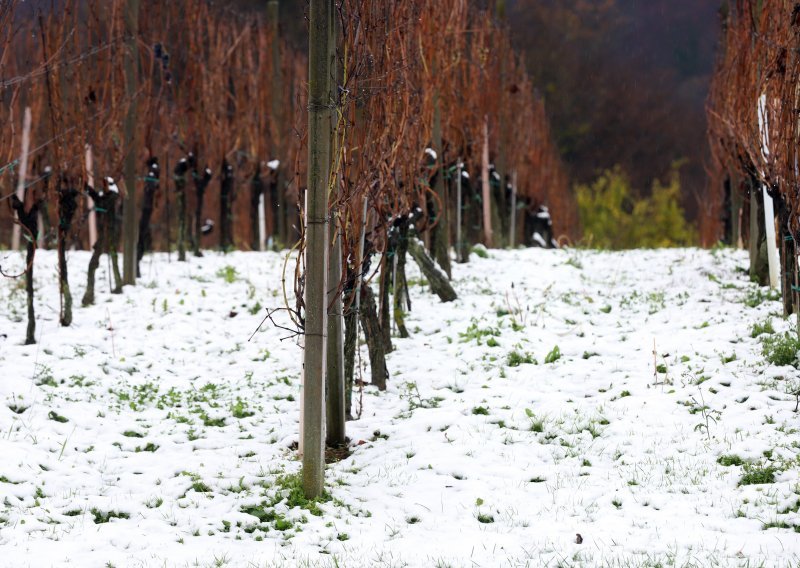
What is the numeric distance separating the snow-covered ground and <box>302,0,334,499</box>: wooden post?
385 mm

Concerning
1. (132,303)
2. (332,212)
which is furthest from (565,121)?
(332,212)

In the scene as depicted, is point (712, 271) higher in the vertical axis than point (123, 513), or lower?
higher

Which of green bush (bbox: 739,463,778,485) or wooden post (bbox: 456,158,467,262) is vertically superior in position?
wooden post (bbox: 456,158,467,262)

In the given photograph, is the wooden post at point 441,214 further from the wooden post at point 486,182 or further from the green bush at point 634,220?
the green bush at point 634,220

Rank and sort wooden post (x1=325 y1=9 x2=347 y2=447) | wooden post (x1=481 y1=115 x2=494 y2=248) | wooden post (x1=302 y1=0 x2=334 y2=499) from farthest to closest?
1. wooden post (x1=481 y1=115 x2=494 y2=248)
2. wooden post (x1=325 y1=9 x2=347 y2=447)
3. wooden post (x1=302 y1=0 x2=334 y2=499)

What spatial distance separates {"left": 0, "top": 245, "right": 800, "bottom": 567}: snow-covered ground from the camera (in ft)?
14.7

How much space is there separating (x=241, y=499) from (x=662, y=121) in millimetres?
47803

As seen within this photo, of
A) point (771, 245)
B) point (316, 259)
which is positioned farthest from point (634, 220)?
point (316, 259)

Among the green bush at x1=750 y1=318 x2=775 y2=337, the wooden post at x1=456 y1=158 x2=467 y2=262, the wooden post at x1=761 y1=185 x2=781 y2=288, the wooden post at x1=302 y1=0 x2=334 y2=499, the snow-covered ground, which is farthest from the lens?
the wooden post at x1=456 y1=158 x2=467 y2=262

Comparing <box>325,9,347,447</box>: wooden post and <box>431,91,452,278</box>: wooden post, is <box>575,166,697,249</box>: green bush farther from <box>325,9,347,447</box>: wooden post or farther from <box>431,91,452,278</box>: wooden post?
<box>325,9,347,447</box>: wooden post

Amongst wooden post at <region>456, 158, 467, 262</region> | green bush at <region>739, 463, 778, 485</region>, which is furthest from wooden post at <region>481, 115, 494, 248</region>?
green bush at <region>739, 463, 778, 485</region>

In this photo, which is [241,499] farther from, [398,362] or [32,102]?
[32,102]

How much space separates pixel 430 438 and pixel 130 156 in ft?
23.6

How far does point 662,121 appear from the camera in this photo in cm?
4822
